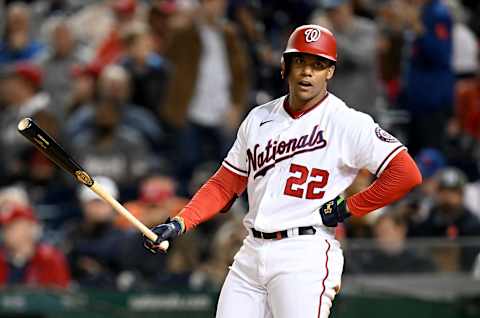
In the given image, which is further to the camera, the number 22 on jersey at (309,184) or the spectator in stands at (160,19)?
the spectator in stands at (160,19)

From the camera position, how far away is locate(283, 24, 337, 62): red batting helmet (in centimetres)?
568

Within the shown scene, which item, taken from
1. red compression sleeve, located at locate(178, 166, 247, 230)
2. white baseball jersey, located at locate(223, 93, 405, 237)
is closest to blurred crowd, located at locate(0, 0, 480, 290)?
red compression sleeve, located at locate(178, 166, 247, 230)

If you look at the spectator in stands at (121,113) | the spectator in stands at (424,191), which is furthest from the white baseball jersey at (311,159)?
the spectator in stands at (121,113)

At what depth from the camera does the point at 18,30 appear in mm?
12211

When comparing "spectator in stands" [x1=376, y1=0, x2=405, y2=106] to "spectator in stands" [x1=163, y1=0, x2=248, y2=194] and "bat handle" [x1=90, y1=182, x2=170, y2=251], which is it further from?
"bat handle" [x1=90, y1=182, x2=170, y2=251]

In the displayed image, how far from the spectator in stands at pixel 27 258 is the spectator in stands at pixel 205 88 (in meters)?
1.76

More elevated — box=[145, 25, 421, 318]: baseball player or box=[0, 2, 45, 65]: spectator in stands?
box=[0, 2, 45, 65]: spectator in stands

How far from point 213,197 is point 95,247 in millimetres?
3547

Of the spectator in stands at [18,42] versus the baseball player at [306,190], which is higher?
the spectator in stands at [18,42]

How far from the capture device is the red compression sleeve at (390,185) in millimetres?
5668

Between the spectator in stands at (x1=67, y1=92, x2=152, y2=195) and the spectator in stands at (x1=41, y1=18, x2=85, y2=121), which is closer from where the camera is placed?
the spectator in stands at (x1=67, y1=92, x2=152, y2=195)

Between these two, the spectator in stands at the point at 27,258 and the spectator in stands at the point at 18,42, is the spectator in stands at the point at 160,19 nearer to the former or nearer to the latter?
the spectator in stands at the point at 18,42

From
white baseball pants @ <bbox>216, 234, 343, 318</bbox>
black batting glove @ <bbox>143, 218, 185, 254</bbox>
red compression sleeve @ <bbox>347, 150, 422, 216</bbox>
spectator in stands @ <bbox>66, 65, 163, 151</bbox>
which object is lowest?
white baseball pants @ <bbox>216, 234, 343, 318</bbox>

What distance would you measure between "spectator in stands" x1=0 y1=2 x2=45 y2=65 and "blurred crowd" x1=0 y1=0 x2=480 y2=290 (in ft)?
0.05
